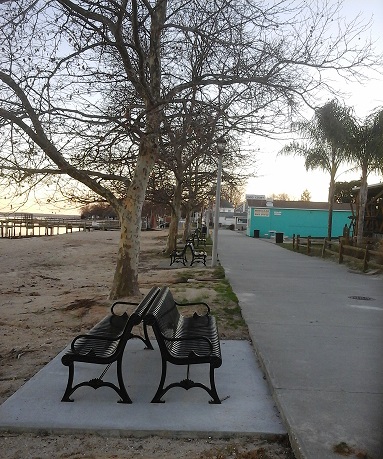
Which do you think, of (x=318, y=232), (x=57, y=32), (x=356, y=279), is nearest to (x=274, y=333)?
(x=57, y=32)

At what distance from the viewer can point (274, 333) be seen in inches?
241

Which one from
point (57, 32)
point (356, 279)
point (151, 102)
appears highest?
point (57, 32)

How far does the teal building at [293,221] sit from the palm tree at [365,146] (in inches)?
798

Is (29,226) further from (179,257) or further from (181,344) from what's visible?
(181,344)

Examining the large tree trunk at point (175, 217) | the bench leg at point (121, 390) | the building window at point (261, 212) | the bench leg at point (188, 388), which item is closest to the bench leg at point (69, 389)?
the bench leg at point (121, 390)

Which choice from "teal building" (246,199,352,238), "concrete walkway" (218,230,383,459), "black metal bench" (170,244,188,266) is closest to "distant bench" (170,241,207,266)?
"black metal bench" (170,244,188,266)

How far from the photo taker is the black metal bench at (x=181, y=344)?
3824 mm

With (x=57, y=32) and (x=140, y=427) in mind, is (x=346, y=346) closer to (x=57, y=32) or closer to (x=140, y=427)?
(x=140, y=427)

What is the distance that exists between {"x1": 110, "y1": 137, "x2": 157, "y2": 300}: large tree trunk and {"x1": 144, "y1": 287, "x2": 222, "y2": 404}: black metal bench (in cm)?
355

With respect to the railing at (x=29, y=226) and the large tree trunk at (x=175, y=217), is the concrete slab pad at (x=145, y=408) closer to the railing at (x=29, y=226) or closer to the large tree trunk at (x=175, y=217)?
the large tree trunk at (x=175, y=217)

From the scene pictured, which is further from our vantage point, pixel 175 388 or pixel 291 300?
pixel 291 300

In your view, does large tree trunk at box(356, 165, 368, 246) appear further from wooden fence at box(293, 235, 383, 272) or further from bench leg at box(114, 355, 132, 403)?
bench leg at box(114, 355, 132, 403)

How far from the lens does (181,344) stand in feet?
14.0

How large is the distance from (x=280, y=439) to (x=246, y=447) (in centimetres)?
27
